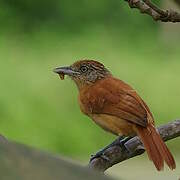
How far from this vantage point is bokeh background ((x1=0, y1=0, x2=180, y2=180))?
27.1ft

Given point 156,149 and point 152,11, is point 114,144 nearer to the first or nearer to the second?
point 156,149

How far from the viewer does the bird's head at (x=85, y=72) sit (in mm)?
3957

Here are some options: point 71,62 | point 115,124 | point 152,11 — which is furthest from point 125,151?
point 71,62

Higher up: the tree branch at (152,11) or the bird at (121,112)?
the tree branch at (152,11)

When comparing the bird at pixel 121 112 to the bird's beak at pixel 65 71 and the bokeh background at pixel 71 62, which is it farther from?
the bokeh background at pixel 71 62

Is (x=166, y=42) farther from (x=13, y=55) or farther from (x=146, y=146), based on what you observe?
(x=146, y=146)

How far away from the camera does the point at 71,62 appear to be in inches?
375

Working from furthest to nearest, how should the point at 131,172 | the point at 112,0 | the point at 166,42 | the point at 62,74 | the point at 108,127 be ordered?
the point at 112,0 < the point at 166,42 < the point at 131,172 < the point at 62,74 < the point at 108,127

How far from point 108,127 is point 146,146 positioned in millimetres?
348

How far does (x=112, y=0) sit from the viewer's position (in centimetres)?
1205

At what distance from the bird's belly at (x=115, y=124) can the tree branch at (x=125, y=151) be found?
13 centimetres

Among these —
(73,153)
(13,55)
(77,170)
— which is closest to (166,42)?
(13,55)

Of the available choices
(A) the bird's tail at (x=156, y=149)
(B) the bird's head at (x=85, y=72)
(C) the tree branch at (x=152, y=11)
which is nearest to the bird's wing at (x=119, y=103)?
(A) the bird's tail at (x=156, y=149)

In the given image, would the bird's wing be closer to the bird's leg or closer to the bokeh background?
the bird's leg
